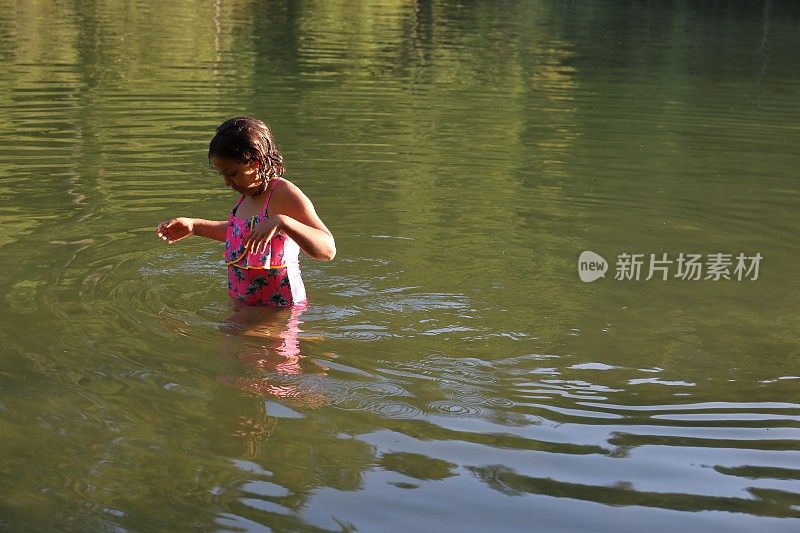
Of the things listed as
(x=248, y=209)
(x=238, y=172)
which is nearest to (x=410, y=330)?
(x=248, y=209)

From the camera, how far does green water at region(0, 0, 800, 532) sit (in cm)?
416

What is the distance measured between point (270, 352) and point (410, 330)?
86 centimetres

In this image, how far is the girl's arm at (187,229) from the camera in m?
6.04

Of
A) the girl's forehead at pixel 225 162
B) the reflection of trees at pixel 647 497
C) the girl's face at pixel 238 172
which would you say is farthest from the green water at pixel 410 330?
the girl's forehead at pixel 225 162

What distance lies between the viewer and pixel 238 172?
573 centimetres

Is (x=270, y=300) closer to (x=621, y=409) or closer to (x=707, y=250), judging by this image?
(x=621, y=409)

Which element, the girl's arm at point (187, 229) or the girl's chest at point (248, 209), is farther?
the girl's arm at point (187, 229)

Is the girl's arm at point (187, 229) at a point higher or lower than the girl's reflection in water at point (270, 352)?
higher

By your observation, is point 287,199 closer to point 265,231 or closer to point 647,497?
point 265,231

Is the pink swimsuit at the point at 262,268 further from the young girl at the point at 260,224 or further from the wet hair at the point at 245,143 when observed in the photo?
the wet hair at the point at 245,143

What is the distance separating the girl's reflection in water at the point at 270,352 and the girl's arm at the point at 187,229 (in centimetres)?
44

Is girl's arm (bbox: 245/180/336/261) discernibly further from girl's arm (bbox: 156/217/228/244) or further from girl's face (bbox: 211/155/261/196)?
girl's arm (bbox: 156/217/228/244)

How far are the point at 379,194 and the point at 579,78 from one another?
1021 centimetres

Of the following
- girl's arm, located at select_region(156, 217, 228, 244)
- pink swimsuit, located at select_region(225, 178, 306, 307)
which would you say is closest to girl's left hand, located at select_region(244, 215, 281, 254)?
pink swimsuit, located at select_region(225, 178, 306, 307)
